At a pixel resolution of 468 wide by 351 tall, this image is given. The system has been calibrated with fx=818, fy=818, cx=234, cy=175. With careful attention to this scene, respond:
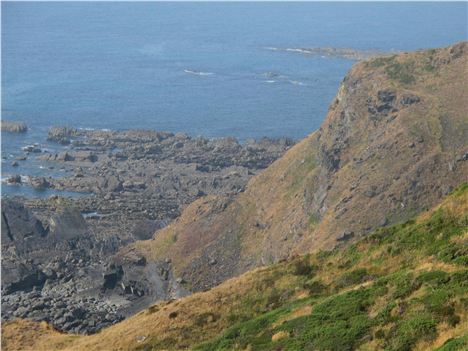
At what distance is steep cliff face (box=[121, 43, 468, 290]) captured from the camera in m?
80.9

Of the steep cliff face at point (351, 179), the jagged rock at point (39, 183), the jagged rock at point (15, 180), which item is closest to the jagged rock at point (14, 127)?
the jagged rock at point (15, 180)

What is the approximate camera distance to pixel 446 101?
299ft

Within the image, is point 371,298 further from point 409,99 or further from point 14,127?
point 14,127

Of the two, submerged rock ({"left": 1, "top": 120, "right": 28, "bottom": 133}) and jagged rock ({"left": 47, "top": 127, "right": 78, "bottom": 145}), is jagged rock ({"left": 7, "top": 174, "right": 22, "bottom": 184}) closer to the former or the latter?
jagged rock ({"left": 47, "top": 127, "right": 78, "bottom": 145})

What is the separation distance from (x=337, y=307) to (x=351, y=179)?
56.6 metres

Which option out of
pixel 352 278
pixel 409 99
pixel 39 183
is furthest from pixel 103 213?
pixel 352 278

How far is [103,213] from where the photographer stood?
391 feet

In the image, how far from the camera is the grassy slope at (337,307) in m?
28.4

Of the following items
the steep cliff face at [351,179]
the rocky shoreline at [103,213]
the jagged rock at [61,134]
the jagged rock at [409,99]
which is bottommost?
the rocky shoreline at [103,213]

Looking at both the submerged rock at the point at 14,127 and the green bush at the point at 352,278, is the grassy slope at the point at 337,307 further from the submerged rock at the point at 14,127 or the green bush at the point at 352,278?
the submerged rock at the point at 14,127

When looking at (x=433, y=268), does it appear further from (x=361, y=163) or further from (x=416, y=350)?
(x=361, y=163)

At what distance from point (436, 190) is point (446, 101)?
1621 centimetres

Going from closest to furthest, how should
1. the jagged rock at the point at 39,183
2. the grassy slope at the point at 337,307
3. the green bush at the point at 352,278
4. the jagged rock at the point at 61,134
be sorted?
the grassy slope at the point at 337,307 < the green bush at the point at 352,278 < the jagged rock at the point at 39,183 < the jagged rock at the point at 61,134

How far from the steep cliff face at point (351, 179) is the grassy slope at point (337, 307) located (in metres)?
33.8
